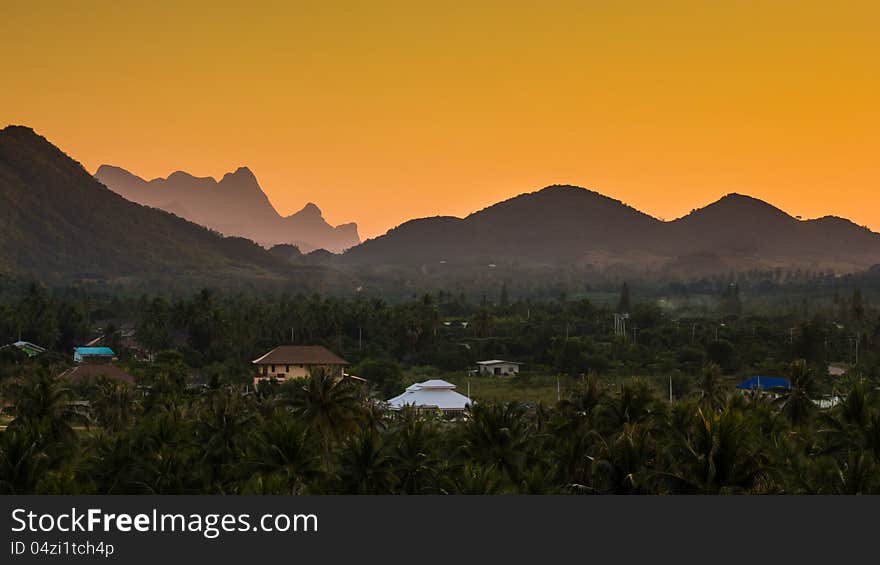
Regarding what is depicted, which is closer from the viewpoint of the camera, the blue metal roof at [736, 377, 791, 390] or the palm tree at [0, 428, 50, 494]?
the palm tree at [0, 428, 50, 494]

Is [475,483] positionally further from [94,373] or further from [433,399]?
[94,373]

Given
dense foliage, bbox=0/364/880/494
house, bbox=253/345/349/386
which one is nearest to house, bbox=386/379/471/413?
house, bbox=253/345/349/386

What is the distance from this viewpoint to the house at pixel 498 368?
11059 cm

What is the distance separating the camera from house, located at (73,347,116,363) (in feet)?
370

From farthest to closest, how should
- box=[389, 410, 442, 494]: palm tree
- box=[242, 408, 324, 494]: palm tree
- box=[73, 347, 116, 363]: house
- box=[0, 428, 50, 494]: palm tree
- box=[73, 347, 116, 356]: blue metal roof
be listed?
box=[73, 347, 116, 356]: blue metal roof
box=[73, 347, 116, 363]: house
box=[242, 408, 324, 494]: palm tree
box=[389, 410, 442, 494]: palm tree
box=[0, 428, 50, 494]: palm tree

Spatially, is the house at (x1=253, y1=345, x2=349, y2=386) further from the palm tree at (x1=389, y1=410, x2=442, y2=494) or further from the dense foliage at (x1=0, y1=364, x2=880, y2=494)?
the palm tree at (x1=389, y1=410, x2=442, y2=494)

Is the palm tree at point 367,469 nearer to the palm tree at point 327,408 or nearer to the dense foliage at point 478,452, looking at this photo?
the dense foliage at point 478,452

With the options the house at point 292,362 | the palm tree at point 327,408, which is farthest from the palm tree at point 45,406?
the house at point 292,362

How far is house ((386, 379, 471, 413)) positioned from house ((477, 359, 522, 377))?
27.6 meters

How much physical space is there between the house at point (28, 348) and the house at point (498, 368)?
134 ft

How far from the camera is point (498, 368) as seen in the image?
367ft

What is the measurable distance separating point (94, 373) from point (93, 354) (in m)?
21.7

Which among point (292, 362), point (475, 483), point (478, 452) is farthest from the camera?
point (292, 362)

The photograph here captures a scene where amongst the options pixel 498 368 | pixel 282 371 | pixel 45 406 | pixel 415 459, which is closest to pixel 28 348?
pixel 282 371
